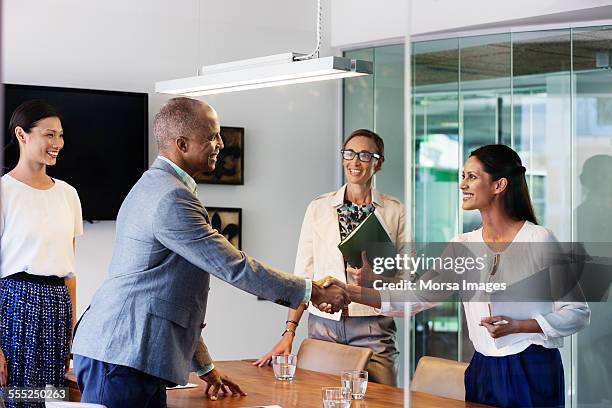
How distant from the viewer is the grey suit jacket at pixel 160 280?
3404 mm

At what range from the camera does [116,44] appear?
5633mm

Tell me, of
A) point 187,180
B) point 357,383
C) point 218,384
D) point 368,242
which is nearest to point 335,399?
point 357,383

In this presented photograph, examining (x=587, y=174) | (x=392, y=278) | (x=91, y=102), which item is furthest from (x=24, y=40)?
(x=587, y=174)

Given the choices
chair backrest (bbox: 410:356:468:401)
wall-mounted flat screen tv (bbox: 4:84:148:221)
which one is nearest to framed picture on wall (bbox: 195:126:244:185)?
wall-mounted flat screen tv (bbox: 4:84:148:221)

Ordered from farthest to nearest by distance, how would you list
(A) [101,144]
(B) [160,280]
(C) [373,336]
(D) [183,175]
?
(A) [101,144]
(C) [373,336]
(D) [183,175]
(B) [160,280]

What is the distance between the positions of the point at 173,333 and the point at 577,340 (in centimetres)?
169

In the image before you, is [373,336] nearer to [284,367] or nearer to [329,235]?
[329,235]

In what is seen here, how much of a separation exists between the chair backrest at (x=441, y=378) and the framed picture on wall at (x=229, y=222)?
2060 mm

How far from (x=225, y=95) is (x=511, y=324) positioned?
2585 millimetres

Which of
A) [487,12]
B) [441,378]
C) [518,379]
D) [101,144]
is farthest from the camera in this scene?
[101,144]

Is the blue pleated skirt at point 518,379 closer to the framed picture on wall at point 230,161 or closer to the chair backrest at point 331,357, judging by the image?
the chair backrest at point 331,357

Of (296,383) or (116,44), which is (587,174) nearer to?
(296,383)

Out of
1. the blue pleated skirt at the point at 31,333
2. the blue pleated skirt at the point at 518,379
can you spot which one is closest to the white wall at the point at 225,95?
the blue pleated skirt at the point at 31,333

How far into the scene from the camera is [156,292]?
3.44m
